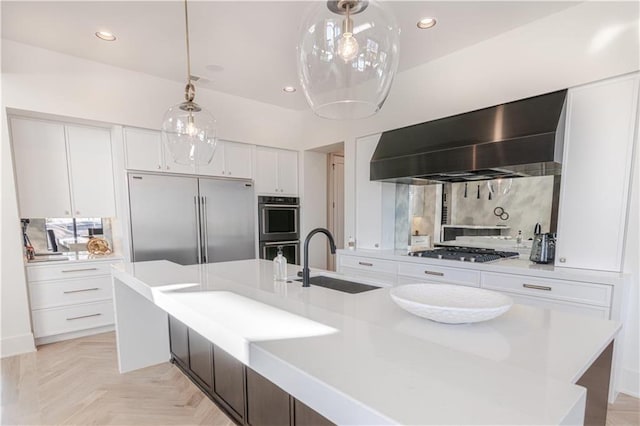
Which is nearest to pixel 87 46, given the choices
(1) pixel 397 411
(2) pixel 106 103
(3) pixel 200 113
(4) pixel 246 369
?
(2) pixel 106 103

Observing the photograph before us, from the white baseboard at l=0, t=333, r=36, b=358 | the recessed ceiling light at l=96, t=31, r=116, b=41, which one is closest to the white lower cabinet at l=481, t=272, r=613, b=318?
the recessed ceiling light at l=96, t=31, r=116, b=41

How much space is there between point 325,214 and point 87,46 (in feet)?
11.8

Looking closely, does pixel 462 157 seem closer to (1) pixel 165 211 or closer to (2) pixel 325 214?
(2) pixel 325 214

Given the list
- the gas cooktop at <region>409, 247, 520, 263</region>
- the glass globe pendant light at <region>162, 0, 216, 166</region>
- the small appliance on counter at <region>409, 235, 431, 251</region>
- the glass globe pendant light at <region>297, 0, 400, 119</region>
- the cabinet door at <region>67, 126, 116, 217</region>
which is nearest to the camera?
the glass globe pendant light at <region>297, 0, 400, 119</region>

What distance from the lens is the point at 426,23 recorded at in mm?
2559

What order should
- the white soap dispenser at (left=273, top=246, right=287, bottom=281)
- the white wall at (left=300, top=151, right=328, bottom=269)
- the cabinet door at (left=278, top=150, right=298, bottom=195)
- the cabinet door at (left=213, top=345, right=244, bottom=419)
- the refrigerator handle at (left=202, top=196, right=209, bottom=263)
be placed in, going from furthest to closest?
the white wall at (left=300, top=151, right=328, bottom=269), the cabinet door at (left=278, top=150, right=298, bottom=195), the refrigerator handle at (left=202, top=196, right=209, bottom=263), the white soap dispenser at (left=273, top=246, right=287, bottom=281), the cabinet door at (left=213, top=345, right=244, bottom=419)

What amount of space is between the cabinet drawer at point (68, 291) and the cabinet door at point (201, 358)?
175 centimetres

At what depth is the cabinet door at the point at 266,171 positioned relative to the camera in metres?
4.45

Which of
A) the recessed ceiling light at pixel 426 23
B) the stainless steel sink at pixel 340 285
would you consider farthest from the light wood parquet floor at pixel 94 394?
the recessed ceiling light at pixel 426 23

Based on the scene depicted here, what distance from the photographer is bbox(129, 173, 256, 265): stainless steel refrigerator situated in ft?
11.4

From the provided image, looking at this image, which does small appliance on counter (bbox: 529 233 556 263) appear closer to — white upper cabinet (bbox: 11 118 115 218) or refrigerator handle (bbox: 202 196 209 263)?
refrigerator handle (bbox: 202 196 209 263)

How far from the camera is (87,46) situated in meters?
2.88

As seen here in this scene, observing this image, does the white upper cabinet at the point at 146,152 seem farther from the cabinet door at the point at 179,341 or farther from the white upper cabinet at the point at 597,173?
the white upper cabinet at the point at 597,173

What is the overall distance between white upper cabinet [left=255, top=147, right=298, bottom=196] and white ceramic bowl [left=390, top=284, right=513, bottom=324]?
3353 mm
